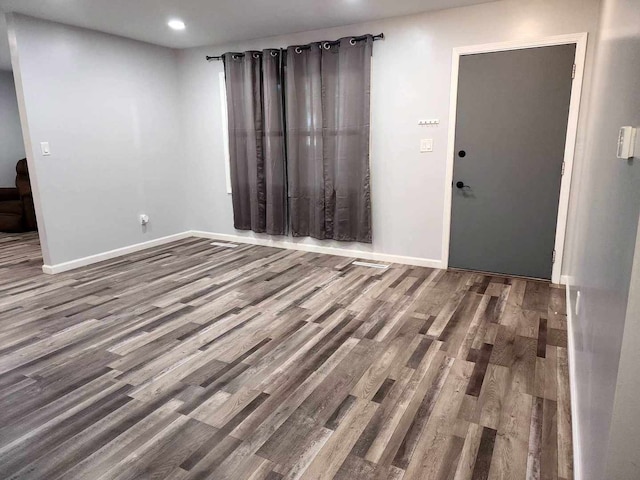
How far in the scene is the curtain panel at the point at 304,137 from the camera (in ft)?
14.3

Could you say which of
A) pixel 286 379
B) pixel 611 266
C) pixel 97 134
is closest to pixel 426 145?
pixel 286 379

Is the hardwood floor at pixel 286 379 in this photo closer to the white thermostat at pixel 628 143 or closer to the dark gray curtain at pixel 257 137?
the white thermostat at pixel 628 143

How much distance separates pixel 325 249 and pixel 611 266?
369 cm

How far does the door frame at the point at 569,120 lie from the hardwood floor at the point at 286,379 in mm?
472

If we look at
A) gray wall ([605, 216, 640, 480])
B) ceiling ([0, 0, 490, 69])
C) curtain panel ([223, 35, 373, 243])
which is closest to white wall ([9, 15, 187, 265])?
ceiling ([0, 0, 490, 69])

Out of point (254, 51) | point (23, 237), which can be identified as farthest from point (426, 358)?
point (23, 237)

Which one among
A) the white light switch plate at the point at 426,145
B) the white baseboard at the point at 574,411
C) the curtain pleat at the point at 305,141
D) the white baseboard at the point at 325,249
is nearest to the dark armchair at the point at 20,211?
the white baseboard at the point at 325,249

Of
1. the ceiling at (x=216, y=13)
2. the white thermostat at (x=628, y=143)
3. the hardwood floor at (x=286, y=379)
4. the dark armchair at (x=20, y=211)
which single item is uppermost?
the ceiling at (x=216, y=13)

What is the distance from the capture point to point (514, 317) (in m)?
3.09

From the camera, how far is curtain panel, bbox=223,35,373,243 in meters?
4.37

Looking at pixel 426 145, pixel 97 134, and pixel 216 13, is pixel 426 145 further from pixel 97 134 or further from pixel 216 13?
pixel 97 134

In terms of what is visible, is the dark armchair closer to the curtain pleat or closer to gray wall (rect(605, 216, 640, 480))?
the curtain pleat

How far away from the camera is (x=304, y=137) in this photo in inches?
185

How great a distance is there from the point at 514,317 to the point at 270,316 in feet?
6.01
